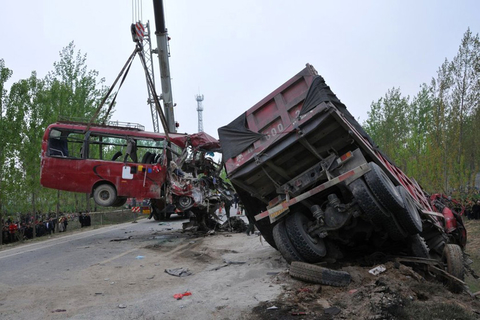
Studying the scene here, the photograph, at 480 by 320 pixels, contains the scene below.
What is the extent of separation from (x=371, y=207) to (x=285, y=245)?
1420 millimetres

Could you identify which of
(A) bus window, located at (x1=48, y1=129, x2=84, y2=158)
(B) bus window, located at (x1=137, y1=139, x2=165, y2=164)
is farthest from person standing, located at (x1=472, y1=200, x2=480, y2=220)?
(A) bus window, located at (x1=48, y1=129, x2=84, y2=158)

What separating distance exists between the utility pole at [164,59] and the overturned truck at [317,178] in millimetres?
10174

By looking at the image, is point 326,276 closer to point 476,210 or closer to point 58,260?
point 58,260

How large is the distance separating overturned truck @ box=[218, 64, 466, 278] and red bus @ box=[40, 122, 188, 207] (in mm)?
6155

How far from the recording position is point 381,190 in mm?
5352

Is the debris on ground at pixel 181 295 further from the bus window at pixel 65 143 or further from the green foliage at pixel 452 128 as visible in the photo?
the green foliage at pixel 452 128

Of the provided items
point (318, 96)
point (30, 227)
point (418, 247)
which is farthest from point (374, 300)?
point (30, 227)

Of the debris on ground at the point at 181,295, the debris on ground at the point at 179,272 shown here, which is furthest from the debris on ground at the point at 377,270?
the debris on ground at the point at 179,272

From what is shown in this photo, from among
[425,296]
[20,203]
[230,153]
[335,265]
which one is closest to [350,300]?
[425,296]

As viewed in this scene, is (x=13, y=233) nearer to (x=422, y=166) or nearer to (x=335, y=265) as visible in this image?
(x=335, y=265)

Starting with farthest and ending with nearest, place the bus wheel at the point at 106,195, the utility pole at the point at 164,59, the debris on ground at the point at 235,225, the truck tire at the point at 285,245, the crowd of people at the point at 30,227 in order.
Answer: the crowd of people at the point at 30,227
the utility pole at the point at 164,59
the debris on ground at the point at 235,225
the bus wheel at the point at 106,195
the truck tire at the point at 285,245

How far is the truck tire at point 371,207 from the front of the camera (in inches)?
211

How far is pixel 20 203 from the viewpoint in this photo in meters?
18.4

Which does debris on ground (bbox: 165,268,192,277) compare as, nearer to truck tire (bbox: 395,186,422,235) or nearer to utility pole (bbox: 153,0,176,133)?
truck tire (bbox: 395,186,422,235)
